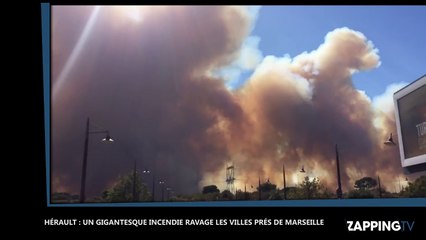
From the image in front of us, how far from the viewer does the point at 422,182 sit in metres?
55.6
